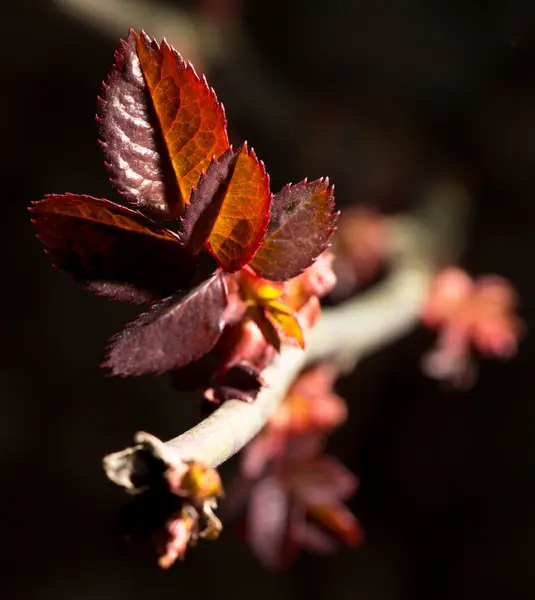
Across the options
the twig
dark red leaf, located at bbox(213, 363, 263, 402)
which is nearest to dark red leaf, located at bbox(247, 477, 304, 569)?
the twig

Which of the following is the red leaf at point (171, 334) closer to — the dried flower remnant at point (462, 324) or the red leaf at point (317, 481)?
the red leaf at point (317, 481)

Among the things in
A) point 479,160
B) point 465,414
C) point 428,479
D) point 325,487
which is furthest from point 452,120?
point 325,487

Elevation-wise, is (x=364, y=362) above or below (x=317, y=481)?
below

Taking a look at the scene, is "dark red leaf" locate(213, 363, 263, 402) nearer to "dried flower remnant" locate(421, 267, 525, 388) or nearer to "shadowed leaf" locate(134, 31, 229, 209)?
"shadowed leaf" locate(134, 31, 229, 209)

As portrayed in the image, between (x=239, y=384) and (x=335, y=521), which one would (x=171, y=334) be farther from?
(x=335, y=521)

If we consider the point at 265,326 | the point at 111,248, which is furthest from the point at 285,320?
the point at 111,248

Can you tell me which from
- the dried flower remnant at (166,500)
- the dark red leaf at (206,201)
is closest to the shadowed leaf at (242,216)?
the dark red leaf at (206,201)
